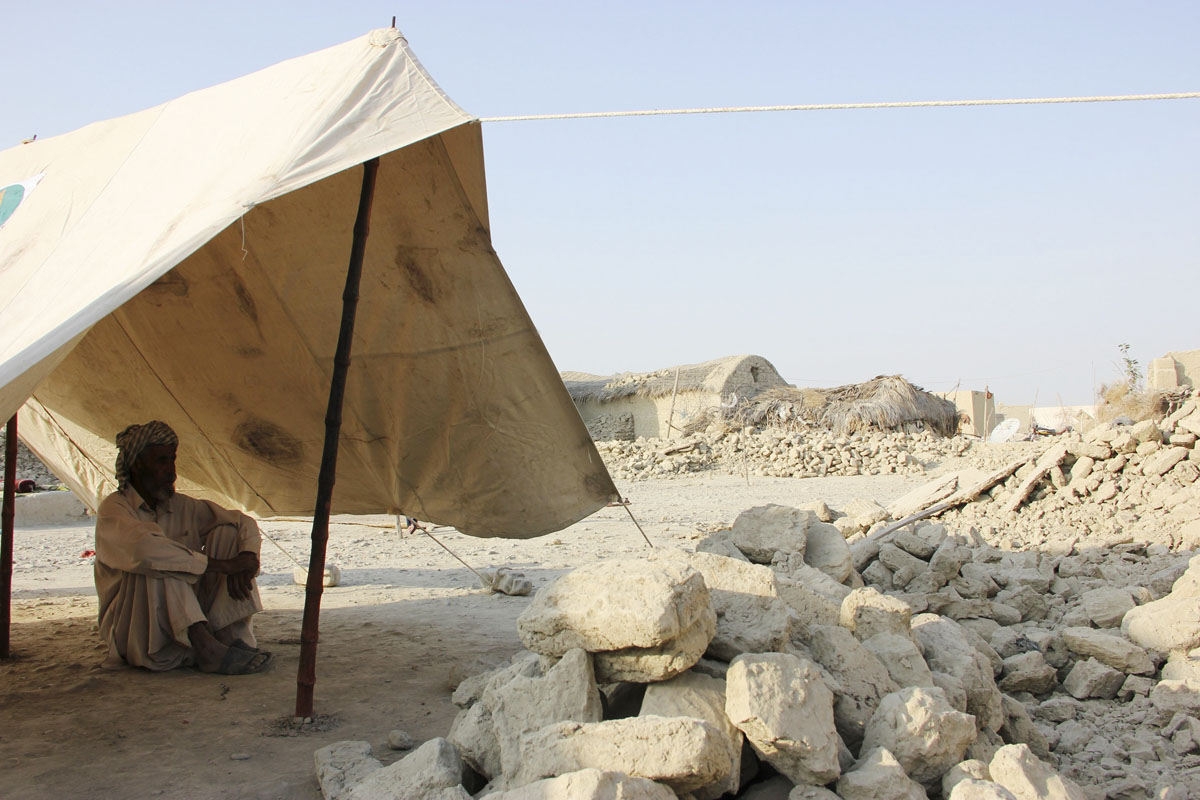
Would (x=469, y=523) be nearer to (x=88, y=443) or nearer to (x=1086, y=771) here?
(x=88, y=443)

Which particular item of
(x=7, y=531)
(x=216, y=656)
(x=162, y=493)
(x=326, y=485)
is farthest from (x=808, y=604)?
(x=7, y=531)

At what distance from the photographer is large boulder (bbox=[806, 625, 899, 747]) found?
2.59m

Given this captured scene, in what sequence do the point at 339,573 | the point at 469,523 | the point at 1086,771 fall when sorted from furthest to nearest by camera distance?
the point at 339,573
the point at 469,523
the point at 1086,771

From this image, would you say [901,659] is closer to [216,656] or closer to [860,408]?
[216,656]

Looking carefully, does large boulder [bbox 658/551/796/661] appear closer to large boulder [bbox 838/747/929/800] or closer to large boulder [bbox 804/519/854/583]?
large boulder [bbox 838/747/929/800]

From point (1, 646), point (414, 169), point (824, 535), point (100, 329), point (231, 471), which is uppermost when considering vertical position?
point (414, 169)

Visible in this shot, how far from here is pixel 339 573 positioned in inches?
271

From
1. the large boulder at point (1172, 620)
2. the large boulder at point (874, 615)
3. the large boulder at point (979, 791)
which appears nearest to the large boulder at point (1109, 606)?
the large boulder at point (1172, 620)

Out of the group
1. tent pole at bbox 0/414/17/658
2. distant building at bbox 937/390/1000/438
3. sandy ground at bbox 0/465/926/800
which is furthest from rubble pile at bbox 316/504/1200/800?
distant building at bbox 937/390/1000/438

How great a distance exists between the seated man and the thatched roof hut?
1439cm

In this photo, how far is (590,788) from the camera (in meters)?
1.86

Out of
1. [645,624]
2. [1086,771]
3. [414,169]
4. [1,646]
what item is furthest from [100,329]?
[1086,771]

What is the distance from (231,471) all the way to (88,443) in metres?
0.87

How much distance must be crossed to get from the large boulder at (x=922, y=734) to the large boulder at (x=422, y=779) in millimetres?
1115
